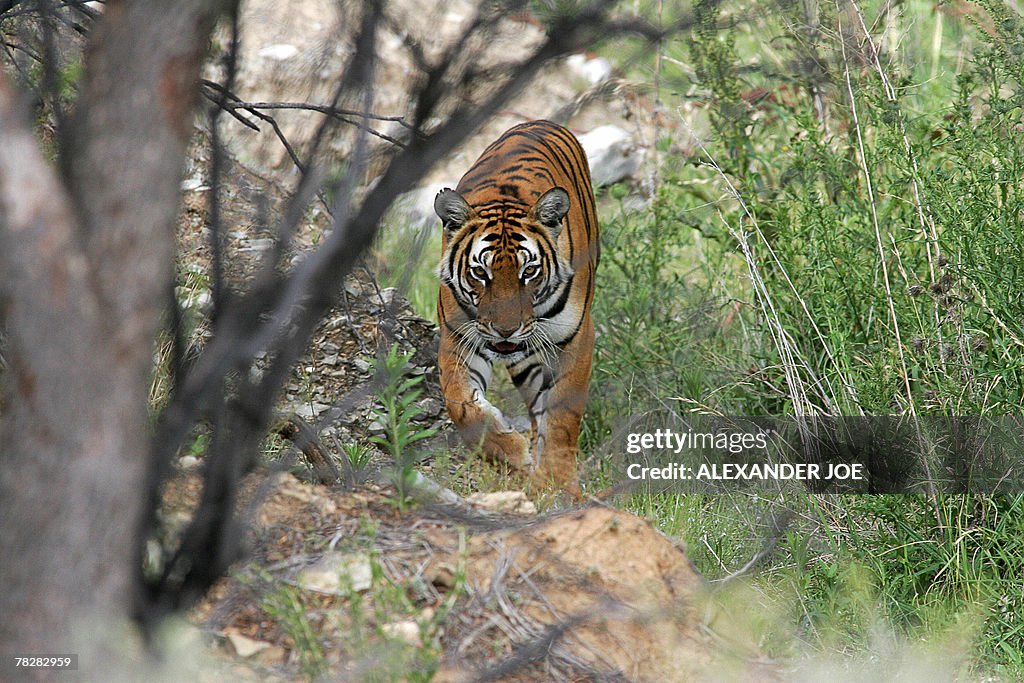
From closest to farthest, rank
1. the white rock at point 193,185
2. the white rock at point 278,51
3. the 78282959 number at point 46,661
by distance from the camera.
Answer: the 78282959 number at point 46,661, the white rock at point 193,185, the white rock at point 278,51

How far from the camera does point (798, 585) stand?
11.6 feet

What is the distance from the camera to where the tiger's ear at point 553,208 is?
16.3 feet

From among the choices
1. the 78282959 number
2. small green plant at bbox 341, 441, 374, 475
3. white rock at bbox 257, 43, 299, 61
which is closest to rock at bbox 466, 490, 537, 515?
small green plant at bbox 341, 441, 374, 475

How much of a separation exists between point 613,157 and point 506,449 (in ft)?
13.5

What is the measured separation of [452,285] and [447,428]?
0.85 metres

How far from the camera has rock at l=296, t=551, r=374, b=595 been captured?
246 centimetres

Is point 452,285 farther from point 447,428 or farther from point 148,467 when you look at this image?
point 148,467

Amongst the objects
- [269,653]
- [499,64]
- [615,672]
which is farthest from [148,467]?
[615,672]

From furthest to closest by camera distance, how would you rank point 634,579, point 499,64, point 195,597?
point 634,579, point 195,597, point 499,64

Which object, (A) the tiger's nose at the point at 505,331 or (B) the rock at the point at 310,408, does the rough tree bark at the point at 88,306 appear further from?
(B) the rock at the point at 310,408

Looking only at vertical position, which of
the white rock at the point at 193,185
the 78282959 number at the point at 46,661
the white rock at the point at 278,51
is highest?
the white rock at the point at 278,51

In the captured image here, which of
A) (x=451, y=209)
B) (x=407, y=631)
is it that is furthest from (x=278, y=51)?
(x=407, y=631)

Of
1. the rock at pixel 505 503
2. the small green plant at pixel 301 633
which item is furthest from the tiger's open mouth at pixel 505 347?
the small green plant at pixel 301 633

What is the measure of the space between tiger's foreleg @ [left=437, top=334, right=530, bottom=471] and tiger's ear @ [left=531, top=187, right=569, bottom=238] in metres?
0.71
